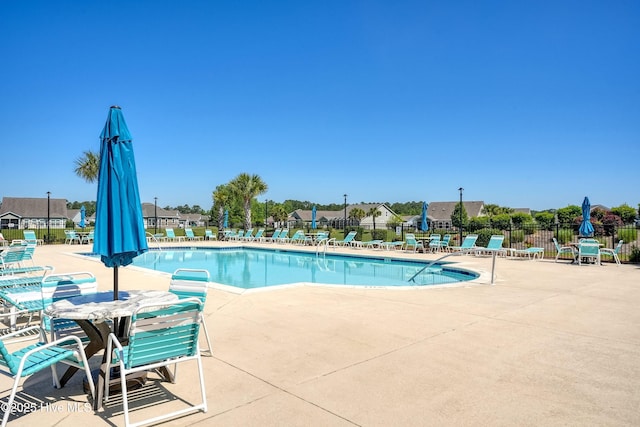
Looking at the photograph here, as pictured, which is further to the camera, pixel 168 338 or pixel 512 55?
pixel 512 55

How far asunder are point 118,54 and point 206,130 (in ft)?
40.7

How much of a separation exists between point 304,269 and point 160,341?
11448 millimetres

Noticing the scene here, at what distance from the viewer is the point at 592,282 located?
855 centimetres

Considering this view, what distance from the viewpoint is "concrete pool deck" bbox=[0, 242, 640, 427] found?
2.62m

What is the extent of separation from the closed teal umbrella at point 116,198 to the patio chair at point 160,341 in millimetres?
991

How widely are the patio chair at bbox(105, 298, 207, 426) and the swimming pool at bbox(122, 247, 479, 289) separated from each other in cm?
724

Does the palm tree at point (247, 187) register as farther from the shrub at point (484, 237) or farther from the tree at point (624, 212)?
the tree at point (624, 212)

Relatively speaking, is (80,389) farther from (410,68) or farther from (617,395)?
(410,68)

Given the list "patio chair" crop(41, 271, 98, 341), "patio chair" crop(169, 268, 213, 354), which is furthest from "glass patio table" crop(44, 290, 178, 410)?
"patio chair" crop(169, 268, 213, 354)

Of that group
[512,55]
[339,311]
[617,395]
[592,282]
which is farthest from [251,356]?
[512,55]

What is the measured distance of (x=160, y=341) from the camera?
8.70 feet

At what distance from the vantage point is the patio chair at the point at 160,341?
8.27 ft

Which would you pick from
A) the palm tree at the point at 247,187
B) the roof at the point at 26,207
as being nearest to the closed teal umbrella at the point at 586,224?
the palm tree at the point at 247,187

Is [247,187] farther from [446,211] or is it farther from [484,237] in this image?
[446,211]
